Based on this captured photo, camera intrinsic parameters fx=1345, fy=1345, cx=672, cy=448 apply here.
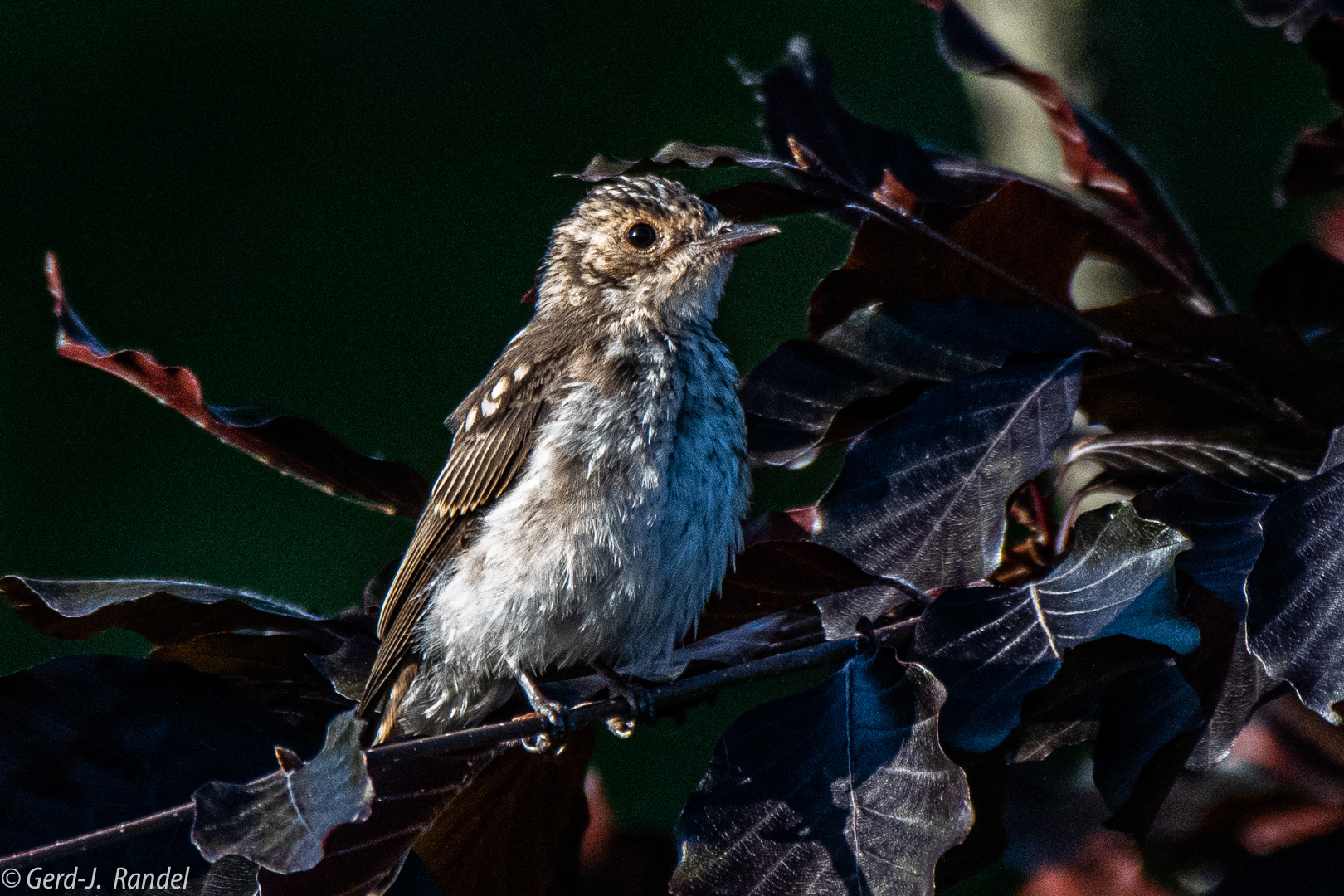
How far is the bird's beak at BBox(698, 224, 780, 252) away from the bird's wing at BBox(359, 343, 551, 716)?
344 millimetres

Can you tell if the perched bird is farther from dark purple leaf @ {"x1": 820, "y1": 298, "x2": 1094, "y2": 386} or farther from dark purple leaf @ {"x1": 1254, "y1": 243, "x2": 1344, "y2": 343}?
dark purple leaf @ {"x1": 1254, "y1": 243, "x2": 1344, "y2": 343}

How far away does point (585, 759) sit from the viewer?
49.6 inches

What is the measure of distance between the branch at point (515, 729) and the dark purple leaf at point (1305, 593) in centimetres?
28

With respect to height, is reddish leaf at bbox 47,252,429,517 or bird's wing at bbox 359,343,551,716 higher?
reddish leaf at bbox 47,252,429,517

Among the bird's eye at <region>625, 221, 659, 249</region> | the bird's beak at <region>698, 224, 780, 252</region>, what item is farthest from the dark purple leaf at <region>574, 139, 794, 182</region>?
the bird's eye at <region>625, 221, 659, 249</region>

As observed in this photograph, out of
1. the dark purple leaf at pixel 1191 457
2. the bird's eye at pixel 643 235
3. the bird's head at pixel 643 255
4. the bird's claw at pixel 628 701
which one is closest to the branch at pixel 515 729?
the bird's claw at pixel 628 701

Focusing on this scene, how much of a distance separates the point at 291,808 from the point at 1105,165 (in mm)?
1094

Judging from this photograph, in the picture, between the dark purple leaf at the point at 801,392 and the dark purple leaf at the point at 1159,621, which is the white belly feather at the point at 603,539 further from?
the dark purple leaf at the point at 1159,621

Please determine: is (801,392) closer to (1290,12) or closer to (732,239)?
(1290,12)

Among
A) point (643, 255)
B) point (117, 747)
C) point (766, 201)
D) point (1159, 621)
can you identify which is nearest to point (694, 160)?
point (766, 201)

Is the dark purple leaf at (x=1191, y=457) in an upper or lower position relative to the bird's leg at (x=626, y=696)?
upper

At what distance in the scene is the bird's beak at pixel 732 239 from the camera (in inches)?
76.7

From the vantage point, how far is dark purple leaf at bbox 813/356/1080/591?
1086mm

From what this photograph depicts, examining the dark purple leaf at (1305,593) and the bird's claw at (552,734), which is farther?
the bird's claw at (552,734)
